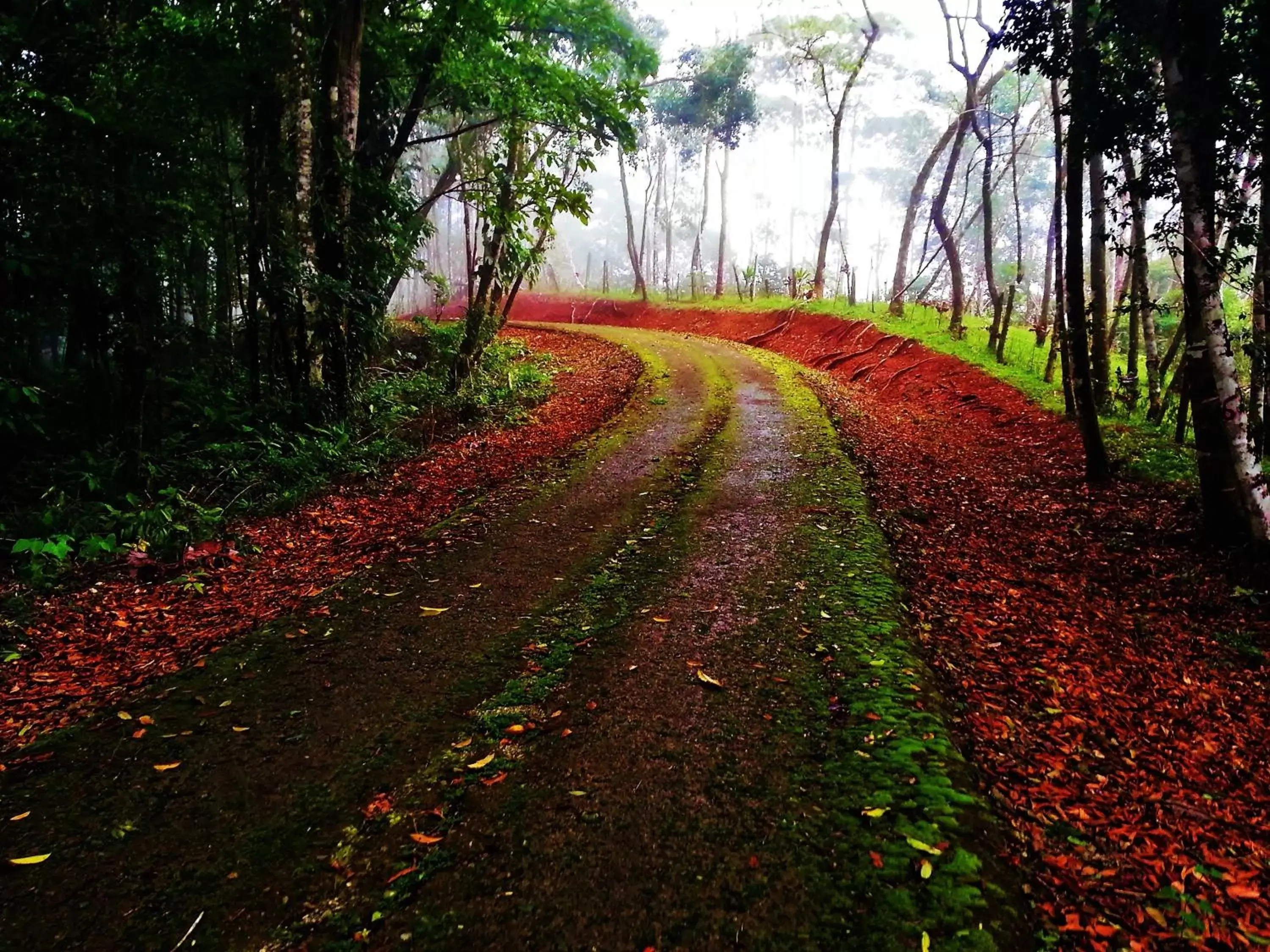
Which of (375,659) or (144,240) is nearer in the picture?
(375,659)

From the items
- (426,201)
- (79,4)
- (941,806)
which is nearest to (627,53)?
(426,201)

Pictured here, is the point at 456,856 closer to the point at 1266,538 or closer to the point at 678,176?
the point at 1266,538

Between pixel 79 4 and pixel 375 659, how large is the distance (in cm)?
972

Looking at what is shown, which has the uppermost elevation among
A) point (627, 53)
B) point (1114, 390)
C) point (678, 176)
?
point (678, 176)

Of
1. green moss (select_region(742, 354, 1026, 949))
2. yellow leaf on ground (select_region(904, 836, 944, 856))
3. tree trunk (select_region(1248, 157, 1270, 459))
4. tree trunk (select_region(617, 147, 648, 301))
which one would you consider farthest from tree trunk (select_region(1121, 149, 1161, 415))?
tree trunk (select_region(617, 147, 648, 301))

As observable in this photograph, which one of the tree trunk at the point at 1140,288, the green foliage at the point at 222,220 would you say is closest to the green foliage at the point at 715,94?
the green foliage at the point at 222,220

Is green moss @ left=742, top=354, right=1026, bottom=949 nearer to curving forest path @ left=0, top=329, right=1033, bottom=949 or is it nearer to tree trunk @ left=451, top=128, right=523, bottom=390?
curving forest path @ left=0, top=329, right=1033, bottom=949

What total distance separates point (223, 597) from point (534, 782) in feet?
12.6

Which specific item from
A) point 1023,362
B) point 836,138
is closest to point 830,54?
point 836,138

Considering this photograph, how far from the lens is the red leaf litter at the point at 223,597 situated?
14.0ft

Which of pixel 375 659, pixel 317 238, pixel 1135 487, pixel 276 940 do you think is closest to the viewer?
pixel 276 940

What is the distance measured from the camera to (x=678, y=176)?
4903cm

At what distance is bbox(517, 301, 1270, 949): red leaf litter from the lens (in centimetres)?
283

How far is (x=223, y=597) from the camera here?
18.2ft
